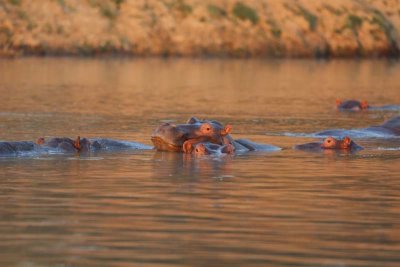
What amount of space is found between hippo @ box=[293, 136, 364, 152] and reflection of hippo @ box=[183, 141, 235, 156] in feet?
5.10

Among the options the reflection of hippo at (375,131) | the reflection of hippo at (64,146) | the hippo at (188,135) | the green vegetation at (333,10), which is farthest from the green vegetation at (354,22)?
the hippo at (188,135)

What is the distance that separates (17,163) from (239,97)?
67.0ft

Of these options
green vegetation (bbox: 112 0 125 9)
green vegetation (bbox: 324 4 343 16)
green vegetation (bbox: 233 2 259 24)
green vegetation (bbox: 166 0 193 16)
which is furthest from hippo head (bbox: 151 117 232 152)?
green vegetation (bbox: 324 4 343 16)

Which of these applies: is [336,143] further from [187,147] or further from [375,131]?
[375,131]

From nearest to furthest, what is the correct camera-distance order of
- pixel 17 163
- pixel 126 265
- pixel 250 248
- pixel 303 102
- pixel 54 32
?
pixel 126 265 < pixel 250 248 < pixel 17 163 < pixel 303 102 < pixel 54 32

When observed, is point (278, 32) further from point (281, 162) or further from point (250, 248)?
point (250, 248)

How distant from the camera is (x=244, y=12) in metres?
77.6

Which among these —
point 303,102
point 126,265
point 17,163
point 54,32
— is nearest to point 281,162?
point 17,163

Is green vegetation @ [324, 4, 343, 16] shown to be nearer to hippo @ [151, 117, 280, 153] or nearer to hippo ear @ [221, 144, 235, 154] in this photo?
hippo @ [151, 117, 280, 153]

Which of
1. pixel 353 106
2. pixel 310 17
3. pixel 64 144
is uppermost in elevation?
pixel 310 17

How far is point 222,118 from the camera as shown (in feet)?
97.9

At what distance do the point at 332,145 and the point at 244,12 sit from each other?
56.4 m

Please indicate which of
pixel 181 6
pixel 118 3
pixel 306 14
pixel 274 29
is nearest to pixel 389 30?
pixel 306 14

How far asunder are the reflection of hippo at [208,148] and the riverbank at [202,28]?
50.0 metres
